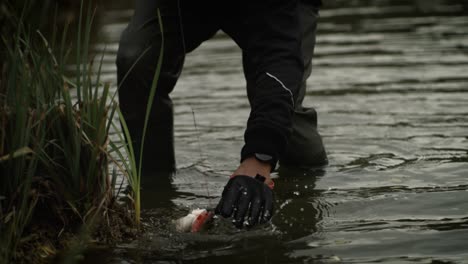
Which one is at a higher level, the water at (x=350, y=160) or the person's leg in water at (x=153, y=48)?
the person's leg in water at (x=153, y=48)

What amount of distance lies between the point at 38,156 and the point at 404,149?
8.89 feet

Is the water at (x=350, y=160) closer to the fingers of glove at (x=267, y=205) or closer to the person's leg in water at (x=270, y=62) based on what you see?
the fingers of glove at (x=267, y=205)

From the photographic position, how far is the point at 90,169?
353cm

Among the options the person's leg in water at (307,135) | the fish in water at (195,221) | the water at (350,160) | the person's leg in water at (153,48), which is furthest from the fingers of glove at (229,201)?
the person's leg in water at (307,135)

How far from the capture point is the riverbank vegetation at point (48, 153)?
329 cm

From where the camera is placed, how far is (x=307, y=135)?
5016 mm

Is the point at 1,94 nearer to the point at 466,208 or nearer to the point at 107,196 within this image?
the point at 107,196

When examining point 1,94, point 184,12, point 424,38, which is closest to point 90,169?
point 1,94

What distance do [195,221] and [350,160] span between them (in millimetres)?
1677

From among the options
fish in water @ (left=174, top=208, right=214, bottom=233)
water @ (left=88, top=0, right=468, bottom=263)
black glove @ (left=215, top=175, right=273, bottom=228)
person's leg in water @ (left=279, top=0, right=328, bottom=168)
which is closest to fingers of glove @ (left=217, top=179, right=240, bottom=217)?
black glove @ (left=215, top=175, right=273, bottom=228)

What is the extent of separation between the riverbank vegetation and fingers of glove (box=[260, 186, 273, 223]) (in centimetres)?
55

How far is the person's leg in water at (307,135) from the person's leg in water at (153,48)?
2.16 feet

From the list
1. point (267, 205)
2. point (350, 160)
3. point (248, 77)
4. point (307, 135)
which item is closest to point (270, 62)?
point (248, 77)

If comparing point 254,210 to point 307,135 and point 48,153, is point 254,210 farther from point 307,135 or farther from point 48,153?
point 307,135
